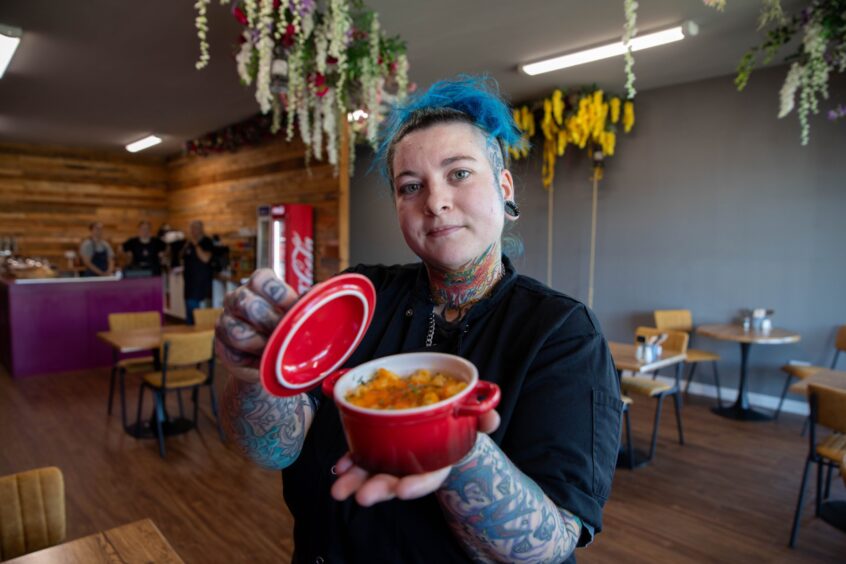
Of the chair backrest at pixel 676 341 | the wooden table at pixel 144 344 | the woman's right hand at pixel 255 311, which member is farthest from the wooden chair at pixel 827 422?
the wooden table at pixel 144 344

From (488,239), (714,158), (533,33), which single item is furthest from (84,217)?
(488,239)

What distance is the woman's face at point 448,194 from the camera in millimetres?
990

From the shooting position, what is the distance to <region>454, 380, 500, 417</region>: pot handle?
0.63 m

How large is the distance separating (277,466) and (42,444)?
14.0 ft

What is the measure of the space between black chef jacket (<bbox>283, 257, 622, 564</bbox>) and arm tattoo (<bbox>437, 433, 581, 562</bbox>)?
0.06 metres

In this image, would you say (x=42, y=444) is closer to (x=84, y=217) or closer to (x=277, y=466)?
(x=277, y=466)

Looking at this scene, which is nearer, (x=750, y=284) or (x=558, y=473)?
(x=558, y=473)

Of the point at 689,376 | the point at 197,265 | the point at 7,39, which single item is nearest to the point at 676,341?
the point at 689,376

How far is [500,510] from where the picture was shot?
691 millimetres

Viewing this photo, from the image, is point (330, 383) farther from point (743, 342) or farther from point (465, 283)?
point (743, 342)

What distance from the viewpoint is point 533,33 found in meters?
4.36

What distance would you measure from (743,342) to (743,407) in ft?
2.46

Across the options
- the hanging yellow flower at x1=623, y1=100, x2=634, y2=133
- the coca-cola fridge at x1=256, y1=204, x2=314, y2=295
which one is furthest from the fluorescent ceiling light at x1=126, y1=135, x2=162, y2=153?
the hanging yellow flower at x1=623, y1=100, x2=634, y2=133

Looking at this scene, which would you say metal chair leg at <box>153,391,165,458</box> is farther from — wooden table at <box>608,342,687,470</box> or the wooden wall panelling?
the wooden wall panelling
